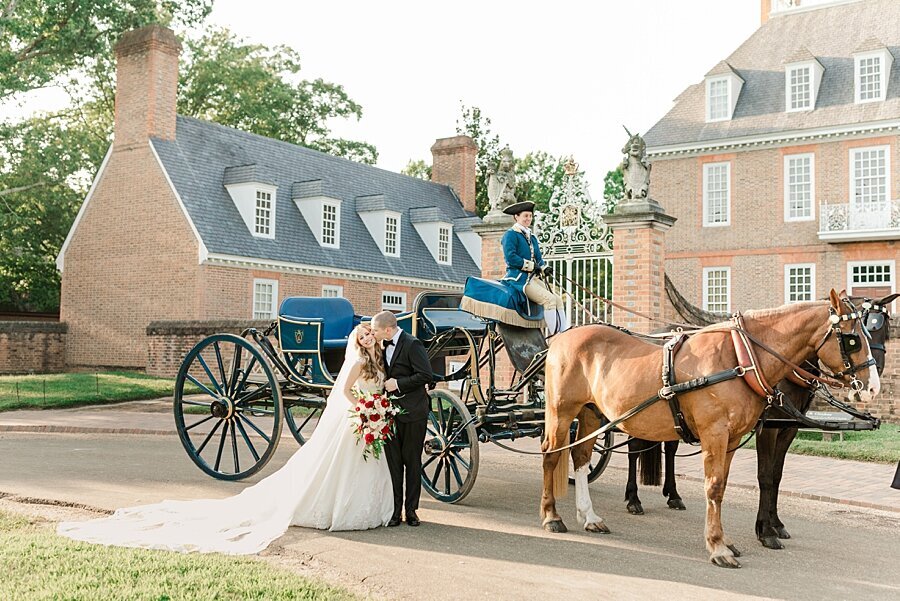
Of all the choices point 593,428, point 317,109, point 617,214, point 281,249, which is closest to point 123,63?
point 281,249

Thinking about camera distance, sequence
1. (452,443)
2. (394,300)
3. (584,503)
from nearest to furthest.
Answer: (584,503)
(452,443)
(394,300)

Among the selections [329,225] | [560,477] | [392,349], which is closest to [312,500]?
[392,349]

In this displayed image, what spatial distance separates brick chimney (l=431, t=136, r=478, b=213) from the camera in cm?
3706

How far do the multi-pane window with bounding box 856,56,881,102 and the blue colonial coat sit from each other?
21556 mm

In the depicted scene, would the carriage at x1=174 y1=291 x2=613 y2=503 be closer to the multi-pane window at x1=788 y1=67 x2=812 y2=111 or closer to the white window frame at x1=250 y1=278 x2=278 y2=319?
the white window frame at x1=250 y1=278 x2=278 y2=319

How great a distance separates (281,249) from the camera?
25844 mm

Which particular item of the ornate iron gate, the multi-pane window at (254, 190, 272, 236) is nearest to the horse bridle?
the ornate iron gate

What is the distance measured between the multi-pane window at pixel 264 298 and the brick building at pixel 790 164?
41.4 feet

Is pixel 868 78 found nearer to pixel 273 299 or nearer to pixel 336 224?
pixel 336 224

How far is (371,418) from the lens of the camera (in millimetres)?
6793

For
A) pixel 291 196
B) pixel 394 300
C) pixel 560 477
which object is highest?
pixel 291 196

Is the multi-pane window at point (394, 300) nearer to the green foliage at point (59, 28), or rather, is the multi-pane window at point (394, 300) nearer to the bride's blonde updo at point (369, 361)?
the green foliage at point (59, 28)

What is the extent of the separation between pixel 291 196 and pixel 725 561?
24.1m

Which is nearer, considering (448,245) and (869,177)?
(869,177)
